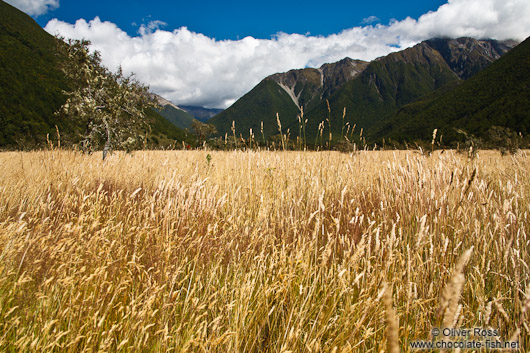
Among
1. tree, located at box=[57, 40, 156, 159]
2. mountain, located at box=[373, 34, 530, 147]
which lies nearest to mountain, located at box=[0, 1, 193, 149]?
tree, located at box=[57, 40, 156, 159]

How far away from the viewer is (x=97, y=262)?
1.60 meters

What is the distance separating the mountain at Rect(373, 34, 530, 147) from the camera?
6794 centimetres

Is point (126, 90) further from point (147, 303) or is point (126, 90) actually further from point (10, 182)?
point (147, 303)

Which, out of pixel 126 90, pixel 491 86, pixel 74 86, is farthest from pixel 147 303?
pixel 491 86

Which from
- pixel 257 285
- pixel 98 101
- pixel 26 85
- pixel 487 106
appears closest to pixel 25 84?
pixel 26 85

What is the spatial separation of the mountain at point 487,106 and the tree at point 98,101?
70.9 m

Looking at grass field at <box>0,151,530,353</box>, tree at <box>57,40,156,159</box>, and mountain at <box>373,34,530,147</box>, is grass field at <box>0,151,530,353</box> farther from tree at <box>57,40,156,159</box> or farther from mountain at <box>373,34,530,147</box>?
mountain at <box>373,34,530,147</box>

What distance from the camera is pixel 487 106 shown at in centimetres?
8219

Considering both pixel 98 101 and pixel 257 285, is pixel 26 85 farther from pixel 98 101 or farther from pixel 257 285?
pixel 257 285

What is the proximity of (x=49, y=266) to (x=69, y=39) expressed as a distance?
39.8 ft

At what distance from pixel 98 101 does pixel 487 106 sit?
109m

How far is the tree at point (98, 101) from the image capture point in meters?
9.42

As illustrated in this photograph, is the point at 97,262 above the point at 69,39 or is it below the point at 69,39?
below

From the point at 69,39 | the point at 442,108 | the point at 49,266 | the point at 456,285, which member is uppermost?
the point at 442,108
